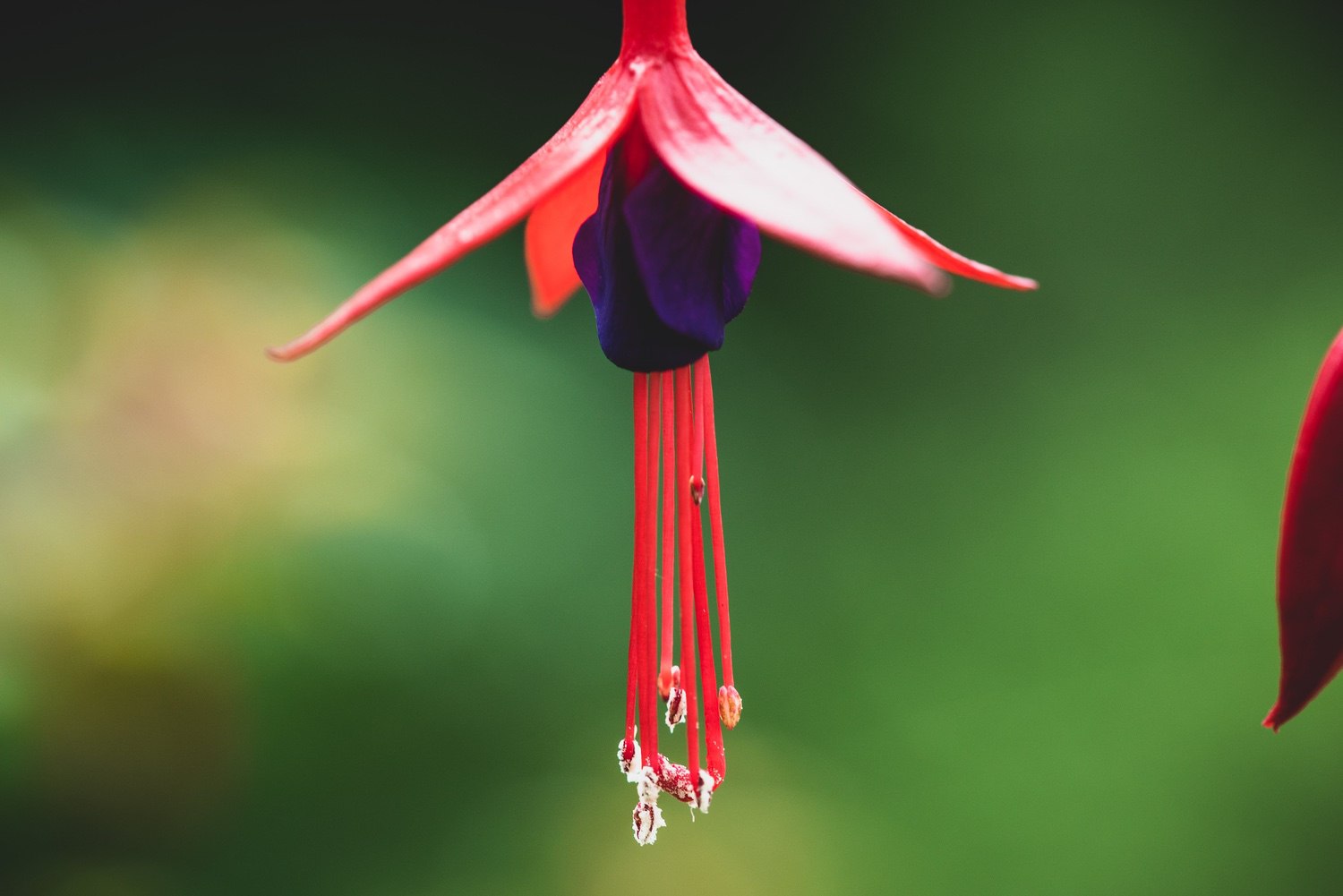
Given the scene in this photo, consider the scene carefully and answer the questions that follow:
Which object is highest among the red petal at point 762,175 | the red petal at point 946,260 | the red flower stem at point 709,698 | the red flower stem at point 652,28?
the red flower stem at point 652,28

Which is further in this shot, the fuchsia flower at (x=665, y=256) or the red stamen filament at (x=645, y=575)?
the red stamen filament at (x=645, y=575)

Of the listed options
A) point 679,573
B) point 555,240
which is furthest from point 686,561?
point 555,240

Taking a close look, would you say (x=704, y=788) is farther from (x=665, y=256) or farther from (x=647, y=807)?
(x=665, y=256)

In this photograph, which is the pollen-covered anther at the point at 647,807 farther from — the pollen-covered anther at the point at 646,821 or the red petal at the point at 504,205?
the red petal at the point at 504,205

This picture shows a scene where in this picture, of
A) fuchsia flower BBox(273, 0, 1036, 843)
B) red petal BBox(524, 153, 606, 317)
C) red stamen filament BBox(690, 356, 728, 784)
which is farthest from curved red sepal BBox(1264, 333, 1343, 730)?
red petal BBox(524, 153, 606, 317)

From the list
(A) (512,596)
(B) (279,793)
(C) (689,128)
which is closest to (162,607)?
(B) (279,793)

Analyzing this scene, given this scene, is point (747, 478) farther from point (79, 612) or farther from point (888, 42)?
point (79, 612)

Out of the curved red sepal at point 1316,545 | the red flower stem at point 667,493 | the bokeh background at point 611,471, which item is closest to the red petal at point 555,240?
the red flower stem at point 667,493
